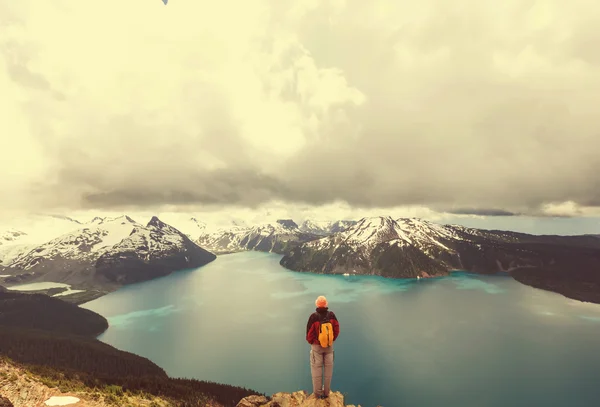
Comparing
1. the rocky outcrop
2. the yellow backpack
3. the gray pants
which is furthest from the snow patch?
the yellow backpack

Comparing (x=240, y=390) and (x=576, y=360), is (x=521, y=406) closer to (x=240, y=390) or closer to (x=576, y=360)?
(x=576, y=360)

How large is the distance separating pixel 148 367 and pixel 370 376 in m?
103

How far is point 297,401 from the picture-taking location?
26.0m

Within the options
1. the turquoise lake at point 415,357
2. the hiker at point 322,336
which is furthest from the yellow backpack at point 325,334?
the turquoise lake at point 415,357

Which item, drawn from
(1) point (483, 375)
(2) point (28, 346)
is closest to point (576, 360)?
(1) point (483, 375)

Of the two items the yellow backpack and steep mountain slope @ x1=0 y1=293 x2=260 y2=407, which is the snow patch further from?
the yellow backpack

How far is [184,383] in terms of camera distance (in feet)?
346

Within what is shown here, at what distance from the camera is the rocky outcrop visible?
21344 mm

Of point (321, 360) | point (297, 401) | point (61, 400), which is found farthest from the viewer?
point (61, 400)

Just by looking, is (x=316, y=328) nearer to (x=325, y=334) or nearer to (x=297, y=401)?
(x=325, y=334)

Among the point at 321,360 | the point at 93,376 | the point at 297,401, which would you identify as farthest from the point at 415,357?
the point at 321,360

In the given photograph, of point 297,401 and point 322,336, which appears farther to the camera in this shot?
point 297,401

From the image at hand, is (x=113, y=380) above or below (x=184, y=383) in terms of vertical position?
above

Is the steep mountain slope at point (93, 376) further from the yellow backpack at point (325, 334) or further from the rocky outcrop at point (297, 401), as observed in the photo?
the yellow backpack at point (325, 334)
